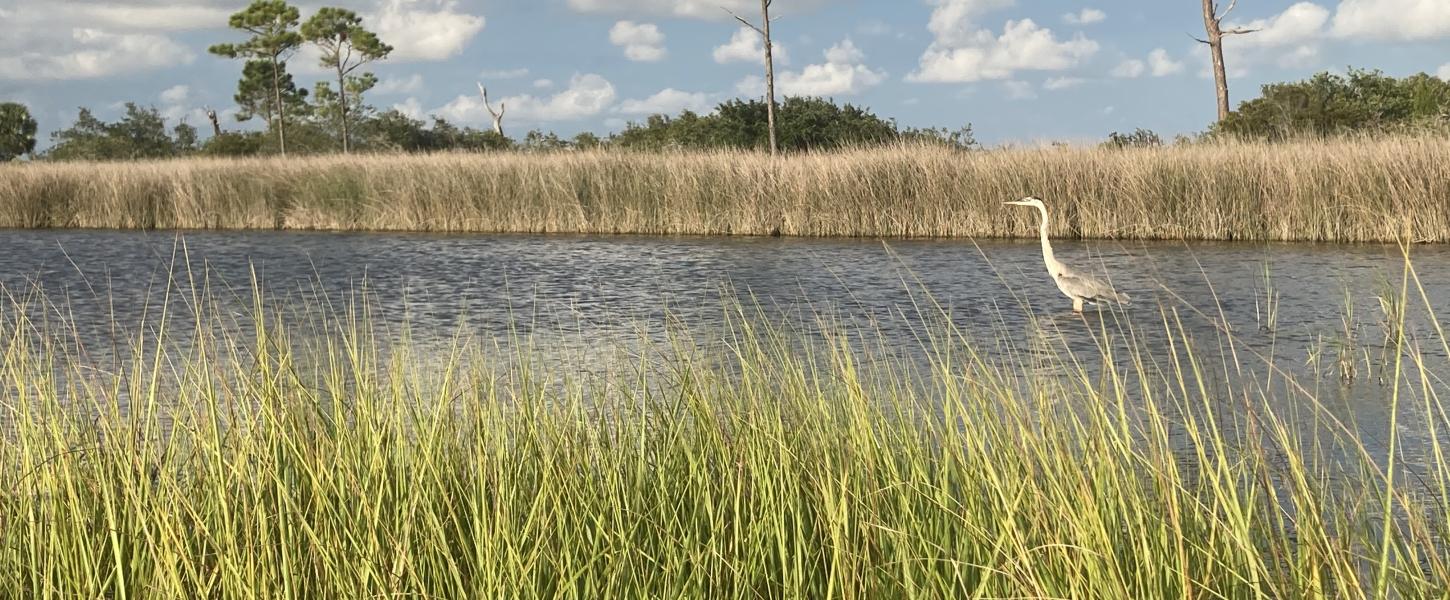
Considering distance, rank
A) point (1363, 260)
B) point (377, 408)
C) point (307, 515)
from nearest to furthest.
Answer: point (307, 515) → point (377, 408) → point (1363, 260)

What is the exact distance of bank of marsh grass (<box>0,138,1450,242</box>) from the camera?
43.5ft

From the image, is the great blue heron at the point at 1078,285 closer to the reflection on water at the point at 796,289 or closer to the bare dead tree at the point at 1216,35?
the reflection on water at the point at 796,289

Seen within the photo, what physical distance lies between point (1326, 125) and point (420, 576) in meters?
21.3

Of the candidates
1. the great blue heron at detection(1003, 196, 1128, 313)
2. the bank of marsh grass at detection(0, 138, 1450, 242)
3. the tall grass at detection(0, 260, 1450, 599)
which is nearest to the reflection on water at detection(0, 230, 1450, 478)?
the great blue heron at detection(1003, 196, 1128, 313)

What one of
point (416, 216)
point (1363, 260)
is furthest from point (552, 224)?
point (1363, 260)

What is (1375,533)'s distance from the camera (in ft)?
11.2

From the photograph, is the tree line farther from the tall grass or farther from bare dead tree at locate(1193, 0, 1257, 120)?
the tall grass

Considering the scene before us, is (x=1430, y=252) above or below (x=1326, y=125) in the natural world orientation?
below

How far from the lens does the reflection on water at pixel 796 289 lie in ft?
20.7

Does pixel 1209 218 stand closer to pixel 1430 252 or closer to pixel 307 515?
pixel 1430 252

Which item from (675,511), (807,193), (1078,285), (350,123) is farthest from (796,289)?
(350,123)

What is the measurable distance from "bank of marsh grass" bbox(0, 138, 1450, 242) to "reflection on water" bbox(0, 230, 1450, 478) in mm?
726

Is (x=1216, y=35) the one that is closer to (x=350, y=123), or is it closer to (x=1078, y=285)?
(x=1078, y=285)

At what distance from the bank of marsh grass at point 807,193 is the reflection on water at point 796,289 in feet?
2.38
